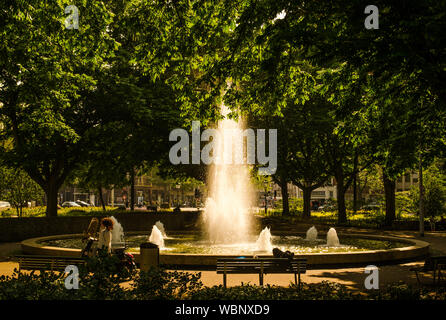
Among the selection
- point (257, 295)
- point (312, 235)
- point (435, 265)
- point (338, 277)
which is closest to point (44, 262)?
point (257, 295)

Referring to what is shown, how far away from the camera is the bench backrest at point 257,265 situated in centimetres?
1052

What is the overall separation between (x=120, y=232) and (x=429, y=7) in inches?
708

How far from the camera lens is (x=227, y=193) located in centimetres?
2986

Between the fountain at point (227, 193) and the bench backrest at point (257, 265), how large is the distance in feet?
33.0

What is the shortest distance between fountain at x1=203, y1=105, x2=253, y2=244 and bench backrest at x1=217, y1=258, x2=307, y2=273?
10045 mm

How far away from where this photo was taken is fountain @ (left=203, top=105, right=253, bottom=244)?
24606 mm

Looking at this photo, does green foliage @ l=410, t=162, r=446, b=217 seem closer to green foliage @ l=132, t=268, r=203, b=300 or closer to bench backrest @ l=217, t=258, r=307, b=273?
bench backrest @ l=217, t=258, r=307, b=273

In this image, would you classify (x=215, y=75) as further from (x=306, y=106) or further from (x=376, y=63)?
(x=306, y=106)

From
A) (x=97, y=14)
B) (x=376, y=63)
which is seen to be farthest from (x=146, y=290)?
(x=97, y=14)

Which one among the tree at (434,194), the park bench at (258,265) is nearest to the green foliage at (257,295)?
the park bench at (258,265)

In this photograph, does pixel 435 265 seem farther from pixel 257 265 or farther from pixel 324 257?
pixel 257 265

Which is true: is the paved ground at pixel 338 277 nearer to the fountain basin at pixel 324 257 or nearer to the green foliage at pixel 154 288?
the fountain basin at pixel 324 257

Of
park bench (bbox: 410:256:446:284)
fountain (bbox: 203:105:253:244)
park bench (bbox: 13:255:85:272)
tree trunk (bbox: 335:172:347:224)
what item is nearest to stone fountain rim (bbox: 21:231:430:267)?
park bench (bbox: 13:255:85:272)

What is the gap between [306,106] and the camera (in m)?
34.4
